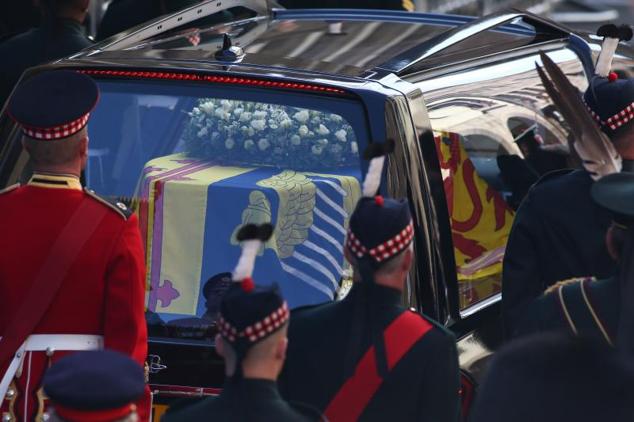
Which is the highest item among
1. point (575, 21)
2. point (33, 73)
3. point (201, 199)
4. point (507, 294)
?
point (33, 73)

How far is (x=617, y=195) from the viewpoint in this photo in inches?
179

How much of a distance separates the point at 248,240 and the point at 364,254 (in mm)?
435

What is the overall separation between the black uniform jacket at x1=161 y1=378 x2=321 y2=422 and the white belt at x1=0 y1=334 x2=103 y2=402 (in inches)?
38.3

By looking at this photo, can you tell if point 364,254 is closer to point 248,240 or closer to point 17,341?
point 248,240

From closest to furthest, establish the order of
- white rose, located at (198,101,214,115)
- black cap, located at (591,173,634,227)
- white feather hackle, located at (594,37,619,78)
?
black cap, located at (591,173,634,227), white rose, located at (198,101,214,115), white feather hackle, located at (594,37,619,78)

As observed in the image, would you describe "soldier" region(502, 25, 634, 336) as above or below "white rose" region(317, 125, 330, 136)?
below

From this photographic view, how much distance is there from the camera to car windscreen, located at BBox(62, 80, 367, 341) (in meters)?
5.04

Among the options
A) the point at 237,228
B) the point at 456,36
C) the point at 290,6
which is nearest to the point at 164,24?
the point at 456,36

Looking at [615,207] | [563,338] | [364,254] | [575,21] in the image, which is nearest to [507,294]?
[615,207]

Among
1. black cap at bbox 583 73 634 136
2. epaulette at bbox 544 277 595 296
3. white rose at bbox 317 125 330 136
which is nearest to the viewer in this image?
epaulette at bbox 544 277 595 296

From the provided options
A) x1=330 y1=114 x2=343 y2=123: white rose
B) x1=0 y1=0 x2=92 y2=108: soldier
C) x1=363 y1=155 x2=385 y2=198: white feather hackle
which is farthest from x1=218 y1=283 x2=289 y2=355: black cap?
x1=0 y1=0 x2=92 y2=108: soldier

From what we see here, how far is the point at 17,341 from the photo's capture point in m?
4.67

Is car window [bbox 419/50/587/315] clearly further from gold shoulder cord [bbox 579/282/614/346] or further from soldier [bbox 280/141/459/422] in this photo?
soldier [bbox 280/141/459/422]

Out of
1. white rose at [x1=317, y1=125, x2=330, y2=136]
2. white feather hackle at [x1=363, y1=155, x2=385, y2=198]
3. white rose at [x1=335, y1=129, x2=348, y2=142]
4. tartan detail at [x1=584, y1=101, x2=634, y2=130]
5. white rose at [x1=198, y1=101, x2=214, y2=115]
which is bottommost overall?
tartan detail at [x1=584, y1=101, x2=634, y2=130]
